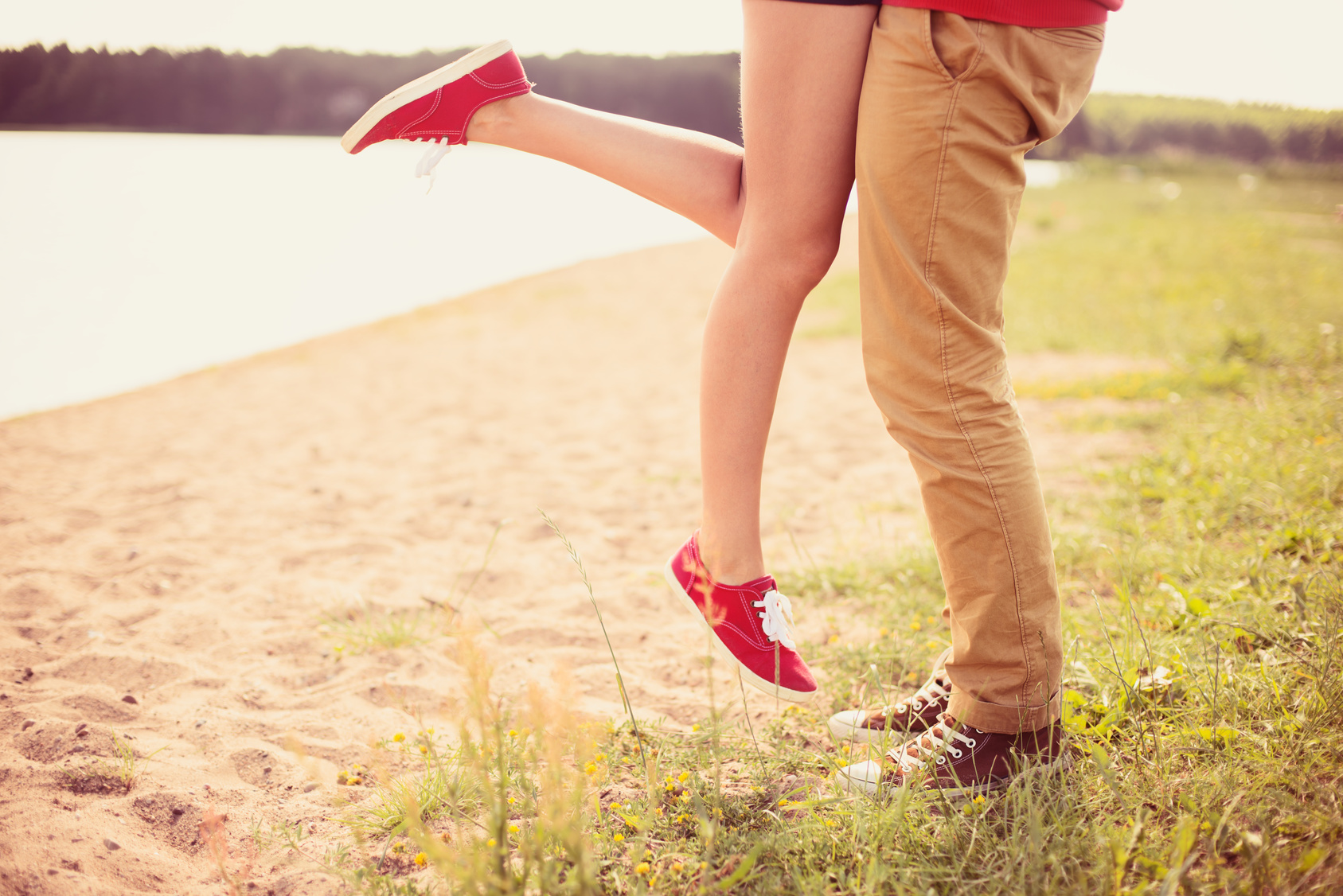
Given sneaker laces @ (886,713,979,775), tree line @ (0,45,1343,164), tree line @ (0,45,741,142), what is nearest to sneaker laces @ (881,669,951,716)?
sneaker laces @ (886,713,979,775)

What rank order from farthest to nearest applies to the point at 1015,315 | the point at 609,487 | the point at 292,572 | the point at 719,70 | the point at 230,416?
Result: the point at 719,70
the point at 1015,315
the point at 230,416
the point at 609,487
the point at 292,572

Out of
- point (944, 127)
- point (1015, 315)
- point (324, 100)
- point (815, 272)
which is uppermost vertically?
Result: point (324, 100)

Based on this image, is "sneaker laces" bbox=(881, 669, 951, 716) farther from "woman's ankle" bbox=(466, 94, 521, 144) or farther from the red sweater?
"woman's ankle" bbox=(466, 94, 521, 144)

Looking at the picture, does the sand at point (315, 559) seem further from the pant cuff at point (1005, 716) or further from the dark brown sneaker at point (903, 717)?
the pant cuff at point (1005, 716)

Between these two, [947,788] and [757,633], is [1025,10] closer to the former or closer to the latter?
[757,633]

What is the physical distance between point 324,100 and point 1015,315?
26.2 meters

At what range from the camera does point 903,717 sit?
4.85ft

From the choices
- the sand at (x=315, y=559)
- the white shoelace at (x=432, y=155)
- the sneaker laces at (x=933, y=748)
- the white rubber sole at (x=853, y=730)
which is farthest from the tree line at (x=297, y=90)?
the sneaker laces at (x=933, y=748)

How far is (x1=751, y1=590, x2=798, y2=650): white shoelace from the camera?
1341mm

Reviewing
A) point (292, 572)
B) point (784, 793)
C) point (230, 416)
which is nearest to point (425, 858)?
point (784, 793)

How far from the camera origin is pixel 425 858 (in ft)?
3.84

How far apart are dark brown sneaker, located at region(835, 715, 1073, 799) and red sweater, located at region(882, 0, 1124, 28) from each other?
3.38ft

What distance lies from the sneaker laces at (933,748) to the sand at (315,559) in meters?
0.41

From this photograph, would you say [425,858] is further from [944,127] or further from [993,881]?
[944,127]
